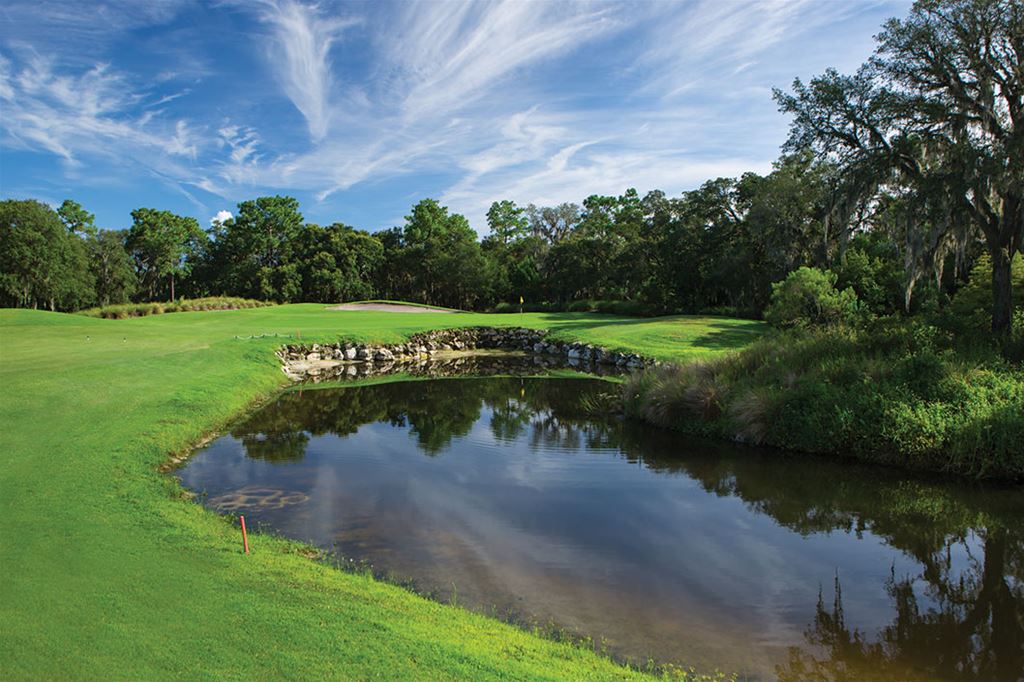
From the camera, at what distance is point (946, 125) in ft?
51.0

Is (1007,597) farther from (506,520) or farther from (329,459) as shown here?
(329,459)

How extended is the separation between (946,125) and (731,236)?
34591 millimetres

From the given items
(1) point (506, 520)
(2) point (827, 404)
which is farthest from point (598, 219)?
(1) point (506, 520)

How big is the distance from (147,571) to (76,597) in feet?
2.45

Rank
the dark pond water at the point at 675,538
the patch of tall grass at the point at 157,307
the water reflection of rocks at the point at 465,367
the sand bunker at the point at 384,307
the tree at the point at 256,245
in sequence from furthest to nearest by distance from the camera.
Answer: the tree at the point at 256,245
the sand bunker at the point at 384,307
the patch of tall grass at the point at 157,307
the water reflection of rocks at the point at 465,367
the dark pond water at the point at 675,538

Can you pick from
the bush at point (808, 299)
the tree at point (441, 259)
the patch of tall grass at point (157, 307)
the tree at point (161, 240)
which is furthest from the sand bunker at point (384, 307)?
the tree at point (161, 240)

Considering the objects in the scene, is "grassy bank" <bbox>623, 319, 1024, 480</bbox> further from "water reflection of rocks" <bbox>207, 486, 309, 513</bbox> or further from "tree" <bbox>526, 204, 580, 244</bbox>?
"tree" <bbox>526, 204, 580, 244</bbox>

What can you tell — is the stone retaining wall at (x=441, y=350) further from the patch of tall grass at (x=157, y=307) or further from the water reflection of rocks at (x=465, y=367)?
the patch of tall grass at (x=157, y=307)

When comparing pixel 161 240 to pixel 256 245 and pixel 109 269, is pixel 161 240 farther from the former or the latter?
pixel 256 245

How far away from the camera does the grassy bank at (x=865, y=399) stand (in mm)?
11258

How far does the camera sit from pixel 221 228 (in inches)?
3297

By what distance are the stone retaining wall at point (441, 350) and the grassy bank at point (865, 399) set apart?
8.55 metres

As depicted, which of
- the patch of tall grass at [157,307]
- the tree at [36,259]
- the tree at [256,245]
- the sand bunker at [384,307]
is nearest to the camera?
the patch of tall grass at [157,307]

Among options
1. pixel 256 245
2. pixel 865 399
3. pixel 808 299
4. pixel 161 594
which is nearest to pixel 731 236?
pixel 808 299
